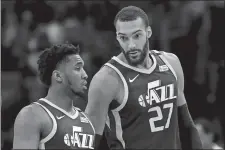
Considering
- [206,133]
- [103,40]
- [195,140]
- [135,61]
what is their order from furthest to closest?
[103,40] → [206,133] → [195,140] → [135,61]

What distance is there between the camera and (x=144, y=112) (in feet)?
15.7

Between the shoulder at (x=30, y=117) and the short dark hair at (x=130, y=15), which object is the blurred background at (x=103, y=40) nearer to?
the short dark hair at (x=130, y=15)

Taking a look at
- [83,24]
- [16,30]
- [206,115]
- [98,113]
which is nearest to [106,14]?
[83,24]

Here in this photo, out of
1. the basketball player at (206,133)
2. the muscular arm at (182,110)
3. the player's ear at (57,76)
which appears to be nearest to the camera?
the player's ear at (57,76)

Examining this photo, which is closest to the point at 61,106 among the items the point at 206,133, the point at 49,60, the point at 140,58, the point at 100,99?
the point at 49,60

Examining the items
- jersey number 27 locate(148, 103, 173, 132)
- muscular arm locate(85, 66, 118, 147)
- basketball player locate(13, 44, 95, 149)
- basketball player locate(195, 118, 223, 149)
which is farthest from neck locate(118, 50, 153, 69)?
basketball player locate(195, 118, 223, 149)

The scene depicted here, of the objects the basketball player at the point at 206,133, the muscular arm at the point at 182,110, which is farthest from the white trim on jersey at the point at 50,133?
the basketball player at the point at 206,133

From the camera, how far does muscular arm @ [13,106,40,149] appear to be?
397 centimetres

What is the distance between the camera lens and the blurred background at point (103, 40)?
7.87m

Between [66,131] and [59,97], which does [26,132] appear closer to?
[66,131]

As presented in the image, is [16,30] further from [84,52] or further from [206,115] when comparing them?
[206,115]

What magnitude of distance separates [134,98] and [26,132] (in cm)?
111

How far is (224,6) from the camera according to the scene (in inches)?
340

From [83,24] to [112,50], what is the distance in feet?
1.81
